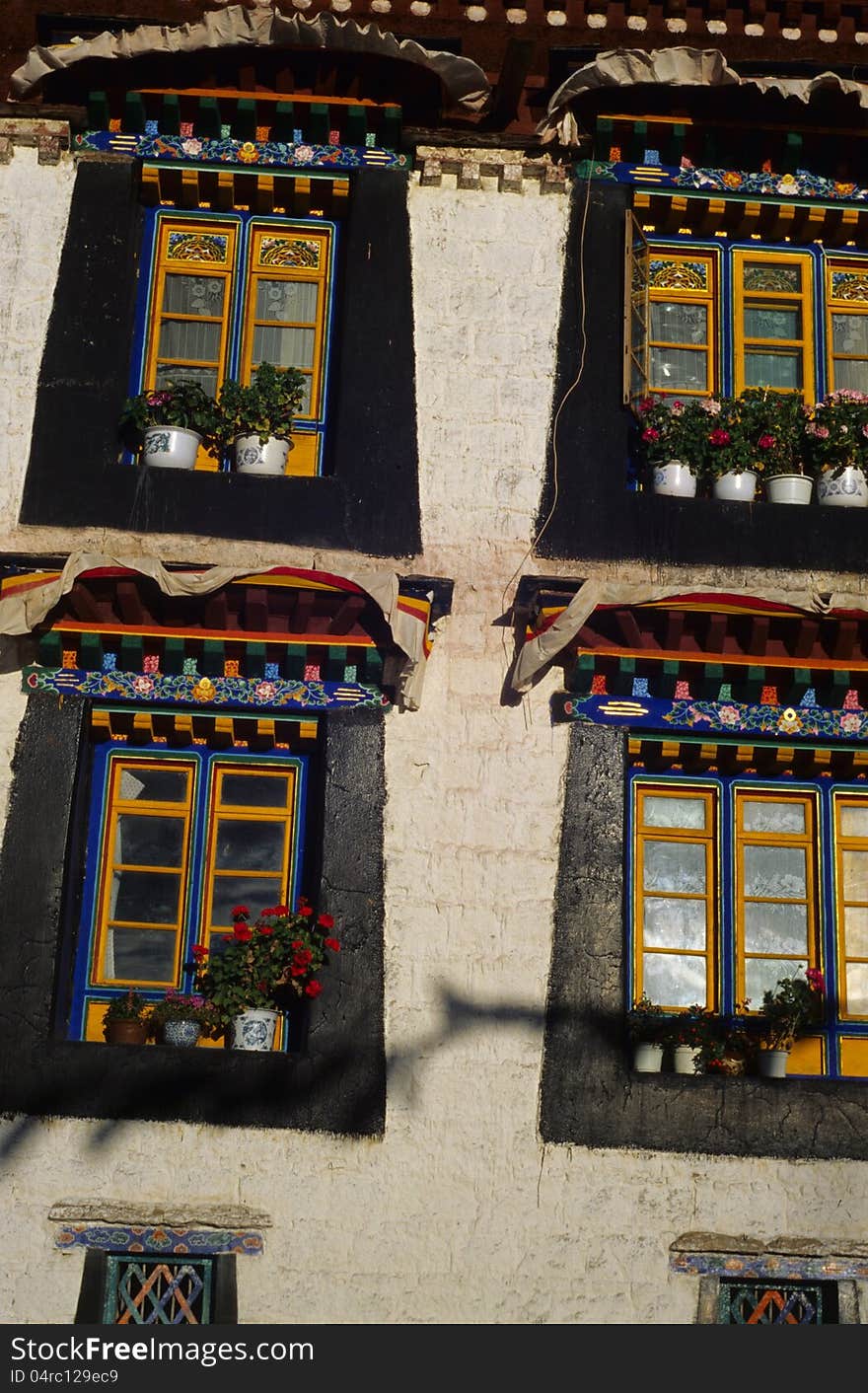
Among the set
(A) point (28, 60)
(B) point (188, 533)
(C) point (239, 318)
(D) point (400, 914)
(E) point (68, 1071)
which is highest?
(A) point (28, 60)

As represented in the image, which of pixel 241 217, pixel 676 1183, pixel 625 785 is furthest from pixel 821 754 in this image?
pixel 241 217

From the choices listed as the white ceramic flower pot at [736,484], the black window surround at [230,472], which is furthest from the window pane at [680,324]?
the black window surround at [230,472]

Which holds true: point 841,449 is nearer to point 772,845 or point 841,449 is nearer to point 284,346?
point 772,845

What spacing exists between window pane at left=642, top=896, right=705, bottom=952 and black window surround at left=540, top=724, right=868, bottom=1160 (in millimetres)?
338

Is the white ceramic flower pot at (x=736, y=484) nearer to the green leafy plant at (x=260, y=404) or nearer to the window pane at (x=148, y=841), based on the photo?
the green leafy plant at (x=260, y=404)

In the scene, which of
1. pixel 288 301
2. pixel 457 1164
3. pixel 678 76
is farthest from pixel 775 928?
pixel 678 76

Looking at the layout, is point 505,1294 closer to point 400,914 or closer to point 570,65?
point 400,914

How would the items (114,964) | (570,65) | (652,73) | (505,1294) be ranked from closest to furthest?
1. (505,1294)
2. (114,964)
3. (652,73)
4. (570,65)

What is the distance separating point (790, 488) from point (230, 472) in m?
3.17

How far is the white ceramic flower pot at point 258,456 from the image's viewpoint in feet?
35.4

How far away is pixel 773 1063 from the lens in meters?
9.81

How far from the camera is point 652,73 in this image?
36.4 ft

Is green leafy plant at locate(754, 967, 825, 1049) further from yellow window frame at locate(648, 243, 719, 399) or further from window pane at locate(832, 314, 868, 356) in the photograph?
window pane at locate(832, 314, 868, 356)

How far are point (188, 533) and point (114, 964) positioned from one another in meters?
2.39
